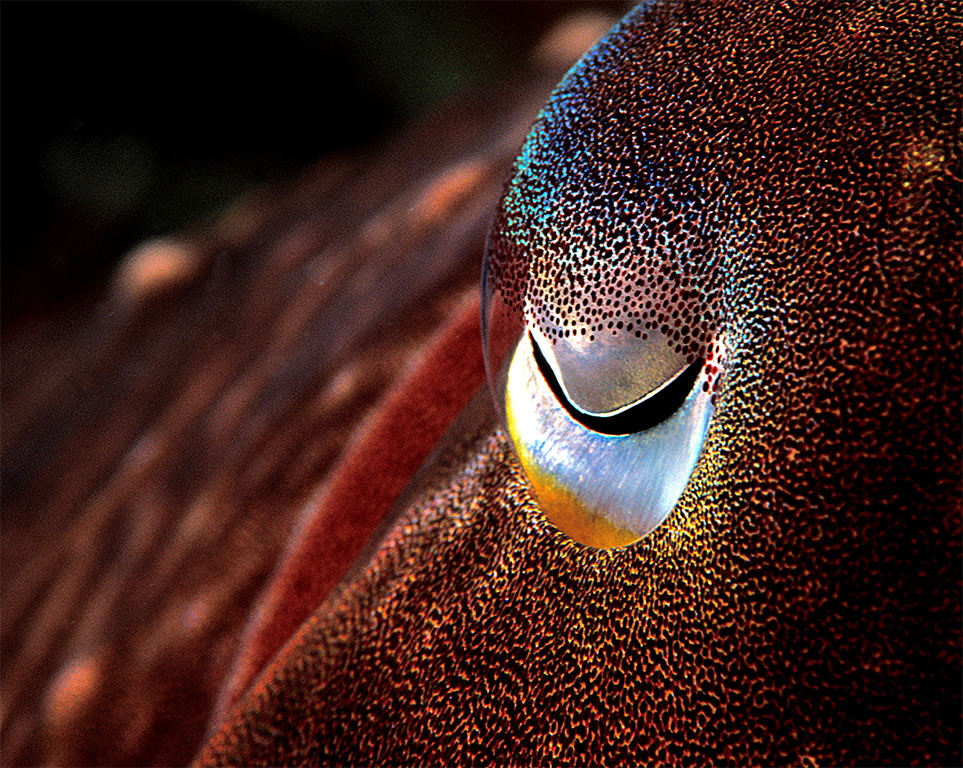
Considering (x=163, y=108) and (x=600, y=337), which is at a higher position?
(x=600, y=337)

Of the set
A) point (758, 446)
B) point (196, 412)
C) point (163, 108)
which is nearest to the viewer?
point (758, 446)

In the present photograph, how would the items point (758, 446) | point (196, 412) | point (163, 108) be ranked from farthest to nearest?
1. point (163, 108)
2. point (196, 412)
3. point (758, 446)

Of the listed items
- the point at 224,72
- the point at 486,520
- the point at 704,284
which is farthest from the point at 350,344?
the point at 224,72

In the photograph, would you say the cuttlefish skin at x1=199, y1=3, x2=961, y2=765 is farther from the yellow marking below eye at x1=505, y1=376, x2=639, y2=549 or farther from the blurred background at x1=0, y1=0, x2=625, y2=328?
the blurred background at x1=0, y1=0, x2=625, y2=328

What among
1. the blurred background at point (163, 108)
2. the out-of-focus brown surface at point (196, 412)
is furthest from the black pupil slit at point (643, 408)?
the blurred background at point (163, 108)

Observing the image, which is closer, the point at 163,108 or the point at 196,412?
the point at 196,412

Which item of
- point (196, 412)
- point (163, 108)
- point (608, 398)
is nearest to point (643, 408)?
point (608, 398)

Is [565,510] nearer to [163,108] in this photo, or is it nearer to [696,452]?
[696,452]

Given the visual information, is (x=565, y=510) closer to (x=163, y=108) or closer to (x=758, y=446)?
(x=758, y=446)
